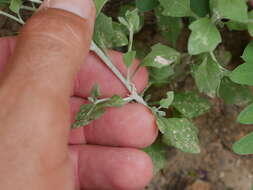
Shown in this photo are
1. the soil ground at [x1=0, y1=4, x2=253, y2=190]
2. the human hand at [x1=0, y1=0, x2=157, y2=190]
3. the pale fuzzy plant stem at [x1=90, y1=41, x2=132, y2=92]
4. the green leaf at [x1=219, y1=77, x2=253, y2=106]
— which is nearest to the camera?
the human hand at [x1=0, y1=0, x2=157, y2=190]

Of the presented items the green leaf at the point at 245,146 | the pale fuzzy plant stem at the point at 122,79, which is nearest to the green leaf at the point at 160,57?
the pale fuzzy plant stem at the point at 122,79

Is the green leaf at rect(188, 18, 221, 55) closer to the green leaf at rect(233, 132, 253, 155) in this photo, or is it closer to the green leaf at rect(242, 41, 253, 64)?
the green leaf at rect(242, 41, 253, 64)

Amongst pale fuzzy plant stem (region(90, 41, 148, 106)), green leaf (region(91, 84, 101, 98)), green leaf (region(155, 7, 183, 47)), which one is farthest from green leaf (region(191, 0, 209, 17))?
green leaf (region(91, 84, 101, 98))

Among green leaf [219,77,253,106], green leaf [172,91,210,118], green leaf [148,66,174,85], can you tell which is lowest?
green leaf [172,91,210,118]

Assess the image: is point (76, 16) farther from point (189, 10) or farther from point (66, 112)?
point (189, 10)

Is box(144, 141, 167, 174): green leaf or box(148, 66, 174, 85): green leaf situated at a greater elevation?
box(148, 66, 174, 85): green leaf

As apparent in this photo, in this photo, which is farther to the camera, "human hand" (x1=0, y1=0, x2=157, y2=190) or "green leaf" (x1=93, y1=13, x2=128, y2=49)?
"green leaf" (x1=93, y1=13, x2=128, y2=49)
